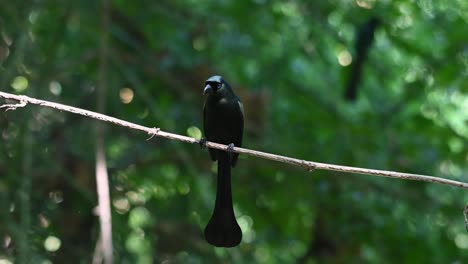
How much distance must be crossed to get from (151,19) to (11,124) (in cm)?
154

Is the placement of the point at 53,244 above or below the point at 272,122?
below

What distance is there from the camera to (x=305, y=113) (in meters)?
5.90

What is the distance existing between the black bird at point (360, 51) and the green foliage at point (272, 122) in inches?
3.8

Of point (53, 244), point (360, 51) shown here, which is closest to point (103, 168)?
point (53, 244)

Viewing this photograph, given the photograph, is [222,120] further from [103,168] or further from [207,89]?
[103,168]

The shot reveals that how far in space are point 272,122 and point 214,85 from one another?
2.40 m

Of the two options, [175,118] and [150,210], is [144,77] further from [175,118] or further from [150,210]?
[150,210]

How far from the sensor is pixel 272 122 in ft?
20.3

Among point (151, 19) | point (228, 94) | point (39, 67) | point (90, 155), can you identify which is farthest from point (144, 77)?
point (228, 94)

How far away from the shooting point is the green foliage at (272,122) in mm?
5246

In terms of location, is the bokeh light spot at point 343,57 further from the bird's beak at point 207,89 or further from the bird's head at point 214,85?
the bird's beak at point 207,89

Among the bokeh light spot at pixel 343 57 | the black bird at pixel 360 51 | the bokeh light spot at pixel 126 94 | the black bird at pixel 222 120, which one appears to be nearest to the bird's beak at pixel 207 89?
the black bird at pixel 222 120

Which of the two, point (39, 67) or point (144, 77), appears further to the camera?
point (144, 77)

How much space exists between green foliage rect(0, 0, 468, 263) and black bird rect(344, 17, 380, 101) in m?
0.10
